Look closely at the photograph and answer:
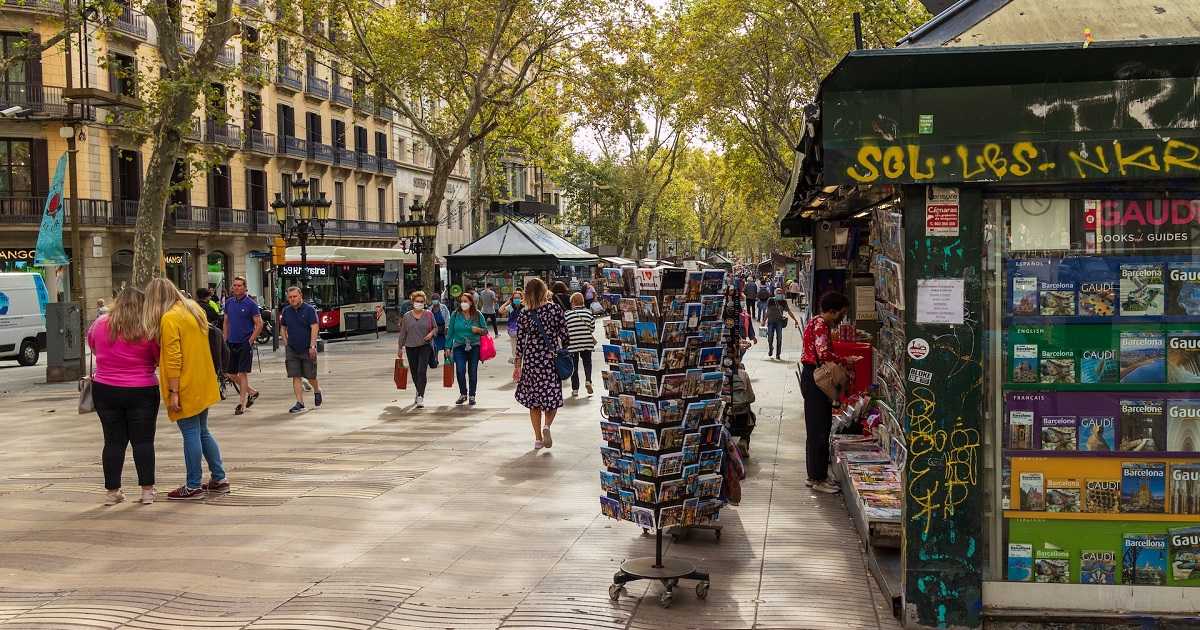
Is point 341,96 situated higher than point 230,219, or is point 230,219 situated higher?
point 341,96

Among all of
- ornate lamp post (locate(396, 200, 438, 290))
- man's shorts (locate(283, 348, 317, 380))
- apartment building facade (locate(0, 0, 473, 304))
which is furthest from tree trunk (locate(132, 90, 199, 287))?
ornate lamp post (locate(396, 200, 438, 290))

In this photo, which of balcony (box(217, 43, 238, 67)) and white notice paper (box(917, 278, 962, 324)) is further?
balcony (box(217, 43, 238, 67))

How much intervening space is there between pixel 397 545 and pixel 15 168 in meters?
32.2

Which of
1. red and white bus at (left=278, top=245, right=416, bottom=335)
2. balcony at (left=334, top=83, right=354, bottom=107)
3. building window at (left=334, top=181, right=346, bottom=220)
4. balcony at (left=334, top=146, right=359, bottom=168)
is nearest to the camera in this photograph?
red and white bus at (left=278, top=245, right=416, bottom=335)

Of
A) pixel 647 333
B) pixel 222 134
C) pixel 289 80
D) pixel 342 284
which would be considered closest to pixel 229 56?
pixel 289 80

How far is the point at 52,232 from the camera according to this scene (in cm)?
1869

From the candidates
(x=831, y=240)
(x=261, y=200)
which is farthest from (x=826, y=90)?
(x=261, y=200)

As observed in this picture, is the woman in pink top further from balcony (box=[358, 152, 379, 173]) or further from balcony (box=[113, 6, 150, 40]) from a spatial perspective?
balcony (box=[358, 152, 379, 173])

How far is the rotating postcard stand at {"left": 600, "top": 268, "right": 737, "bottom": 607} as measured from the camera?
617 centimetres

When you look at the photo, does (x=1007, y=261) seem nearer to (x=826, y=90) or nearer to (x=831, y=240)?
(x=826, y=90)

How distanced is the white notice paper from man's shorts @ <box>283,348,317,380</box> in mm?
10237

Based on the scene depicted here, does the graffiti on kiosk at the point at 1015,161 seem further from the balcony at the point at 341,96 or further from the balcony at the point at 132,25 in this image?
the balcony at the point at 341,96

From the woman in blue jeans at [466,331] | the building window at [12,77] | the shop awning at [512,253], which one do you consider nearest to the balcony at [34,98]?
the building window at [12,77]

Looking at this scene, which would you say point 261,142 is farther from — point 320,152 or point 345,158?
point 345,158
